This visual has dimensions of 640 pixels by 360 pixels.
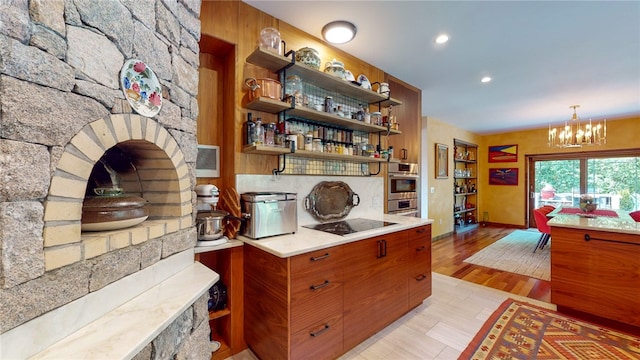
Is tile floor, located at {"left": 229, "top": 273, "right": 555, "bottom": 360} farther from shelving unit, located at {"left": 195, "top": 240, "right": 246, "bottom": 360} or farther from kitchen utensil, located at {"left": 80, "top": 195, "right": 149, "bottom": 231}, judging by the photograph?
kitchen utensil, located at {"left": 80, "top": 195, "right": 149, "bottom": 231}

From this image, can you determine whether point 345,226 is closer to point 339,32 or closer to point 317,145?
point 317,145

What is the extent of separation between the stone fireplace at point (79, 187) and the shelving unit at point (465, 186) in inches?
239

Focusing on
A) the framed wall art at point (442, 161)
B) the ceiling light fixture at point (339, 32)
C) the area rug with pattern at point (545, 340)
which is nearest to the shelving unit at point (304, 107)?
the ceiling light fixture at point (339, 32)

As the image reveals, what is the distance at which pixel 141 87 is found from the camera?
42.1 inches

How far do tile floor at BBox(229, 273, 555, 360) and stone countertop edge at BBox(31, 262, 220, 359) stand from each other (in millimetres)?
994

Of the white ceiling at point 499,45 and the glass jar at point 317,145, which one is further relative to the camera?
the glass jar at point 317,145

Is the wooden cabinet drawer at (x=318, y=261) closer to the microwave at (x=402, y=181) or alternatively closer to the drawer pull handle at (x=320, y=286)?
the drawer pull handle at (x=320, y=286)

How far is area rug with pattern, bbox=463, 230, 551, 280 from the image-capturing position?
11.2ft

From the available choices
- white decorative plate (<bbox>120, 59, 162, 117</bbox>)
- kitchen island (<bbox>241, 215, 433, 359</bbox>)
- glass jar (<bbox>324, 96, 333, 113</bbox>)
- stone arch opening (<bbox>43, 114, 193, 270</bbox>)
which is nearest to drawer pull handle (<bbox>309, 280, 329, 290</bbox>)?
kitchen island (<bbox>241, 215, 433, 359</bbox>)

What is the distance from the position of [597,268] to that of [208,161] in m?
3.42

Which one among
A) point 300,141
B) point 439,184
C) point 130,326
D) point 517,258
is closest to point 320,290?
point 130,326

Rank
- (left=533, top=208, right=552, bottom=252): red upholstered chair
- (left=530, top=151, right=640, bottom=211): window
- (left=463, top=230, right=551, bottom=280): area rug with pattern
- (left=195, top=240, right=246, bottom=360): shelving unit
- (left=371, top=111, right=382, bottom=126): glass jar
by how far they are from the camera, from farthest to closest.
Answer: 1. (left=530, top=151, right=640, bottom=211): window
2. (left=533, top=208, right=552, bottom=252): red upholstered chair
3. (left=463, top=230, right=551, bottom=280): area rug with pattern
4. (left=371, top=111, right=382, bottom=126): glass jar
5. (left=195, top=240, right=246, bottom=360): shelving unit

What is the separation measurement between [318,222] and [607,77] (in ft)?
13.1

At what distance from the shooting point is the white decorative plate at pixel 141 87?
1.01 m
